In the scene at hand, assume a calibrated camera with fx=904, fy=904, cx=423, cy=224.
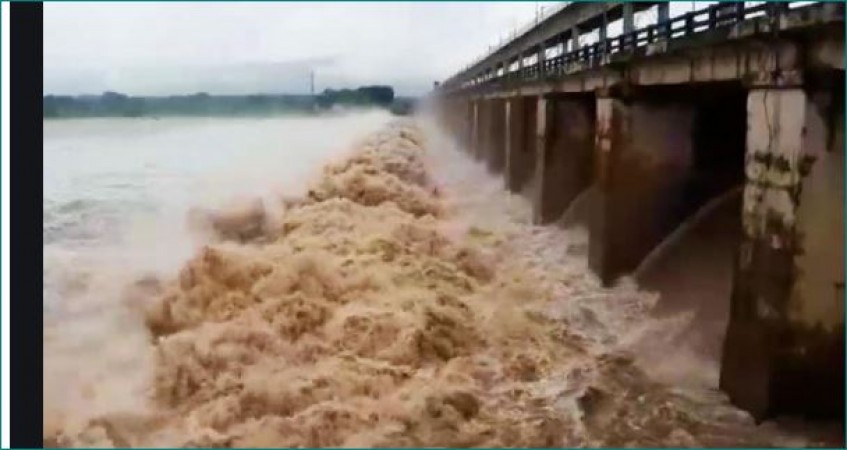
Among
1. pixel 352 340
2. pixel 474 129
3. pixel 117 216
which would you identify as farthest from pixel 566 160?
pixel 474 129

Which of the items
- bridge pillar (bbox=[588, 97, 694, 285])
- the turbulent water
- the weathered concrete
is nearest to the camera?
the turbulent water

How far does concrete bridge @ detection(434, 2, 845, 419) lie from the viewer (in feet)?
26.1

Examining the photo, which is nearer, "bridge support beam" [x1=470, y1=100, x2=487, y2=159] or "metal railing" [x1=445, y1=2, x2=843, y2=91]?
"metal railing" [x1=445, y1=2, x2=843, y2=91]

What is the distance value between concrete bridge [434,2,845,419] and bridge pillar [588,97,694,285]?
20 millimetres

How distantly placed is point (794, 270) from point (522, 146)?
1786 centimetres

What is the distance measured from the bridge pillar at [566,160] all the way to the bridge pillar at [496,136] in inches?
380

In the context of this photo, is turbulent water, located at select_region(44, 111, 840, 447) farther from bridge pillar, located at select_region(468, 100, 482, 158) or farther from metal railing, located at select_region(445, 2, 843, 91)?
bridge pillar, located at select_region(468, 100, 482, 158)

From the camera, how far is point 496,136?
32.6 meters

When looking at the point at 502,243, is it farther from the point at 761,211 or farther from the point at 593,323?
the point at 761,211

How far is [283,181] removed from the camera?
28047 mm

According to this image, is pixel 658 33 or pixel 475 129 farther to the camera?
pixel 475 129

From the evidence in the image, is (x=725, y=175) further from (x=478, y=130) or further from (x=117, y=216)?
(x=478, y=130)

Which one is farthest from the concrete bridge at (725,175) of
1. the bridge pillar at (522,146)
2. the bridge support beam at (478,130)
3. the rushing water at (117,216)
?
the bridge support beam at (478,130)

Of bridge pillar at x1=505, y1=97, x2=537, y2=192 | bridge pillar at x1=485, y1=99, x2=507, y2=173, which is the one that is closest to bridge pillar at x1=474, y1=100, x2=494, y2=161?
bridge pillar at x1=485, y1=99, x2=507, y2=173
